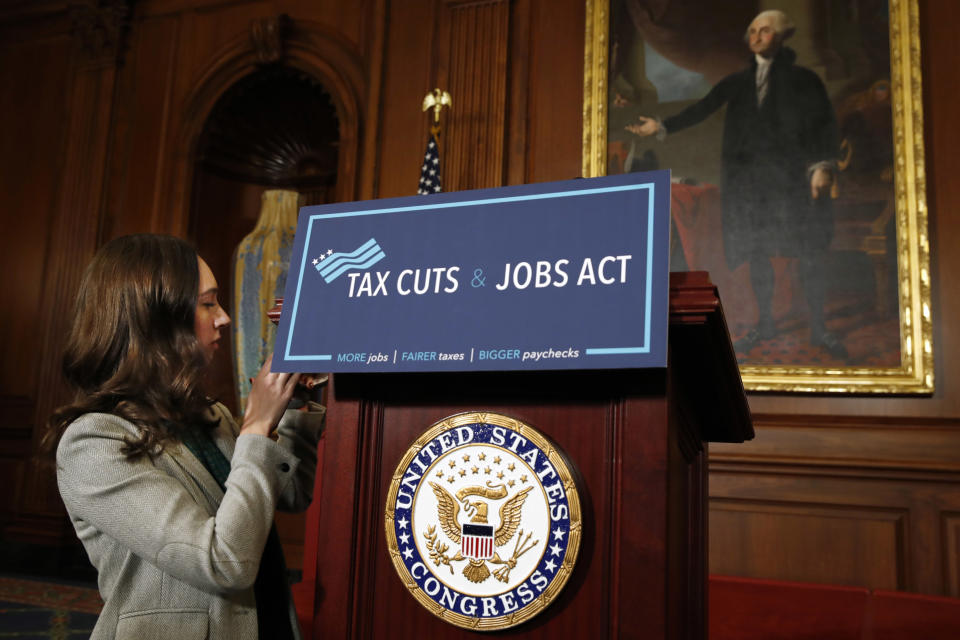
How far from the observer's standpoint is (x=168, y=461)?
135 cm

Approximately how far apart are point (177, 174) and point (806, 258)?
165 inches

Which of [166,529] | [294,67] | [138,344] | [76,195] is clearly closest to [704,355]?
[166,529]

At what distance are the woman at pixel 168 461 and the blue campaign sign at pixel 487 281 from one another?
8.5 inches

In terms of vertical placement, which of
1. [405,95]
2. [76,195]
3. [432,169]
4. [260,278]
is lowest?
[260,278]

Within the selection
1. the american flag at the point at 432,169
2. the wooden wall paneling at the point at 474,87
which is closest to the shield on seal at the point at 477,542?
the american flag at the point at 432,169

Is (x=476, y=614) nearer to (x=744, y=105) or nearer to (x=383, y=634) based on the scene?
(x=383, y=634)

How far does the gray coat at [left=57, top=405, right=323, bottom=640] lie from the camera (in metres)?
1.20

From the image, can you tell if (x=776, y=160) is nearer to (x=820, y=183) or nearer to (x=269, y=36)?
(x=820, y=183)

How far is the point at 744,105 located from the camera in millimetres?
4395

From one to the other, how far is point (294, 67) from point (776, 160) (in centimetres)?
328

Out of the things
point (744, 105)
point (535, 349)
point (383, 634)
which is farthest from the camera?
point (744, 105)

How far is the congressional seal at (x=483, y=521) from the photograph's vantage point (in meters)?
0.99

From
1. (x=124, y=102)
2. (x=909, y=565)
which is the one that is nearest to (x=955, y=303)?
(x=909, y=565)

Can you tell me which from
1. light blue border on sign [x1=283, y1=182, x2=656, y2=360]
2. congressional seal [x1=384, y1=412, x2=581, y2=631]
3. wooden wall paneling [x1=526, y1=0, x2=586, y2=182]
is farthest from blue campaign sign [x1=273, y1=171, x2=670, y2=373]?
wooden wall paneling [x1=526, y1=0, x2=586, y2=182]
